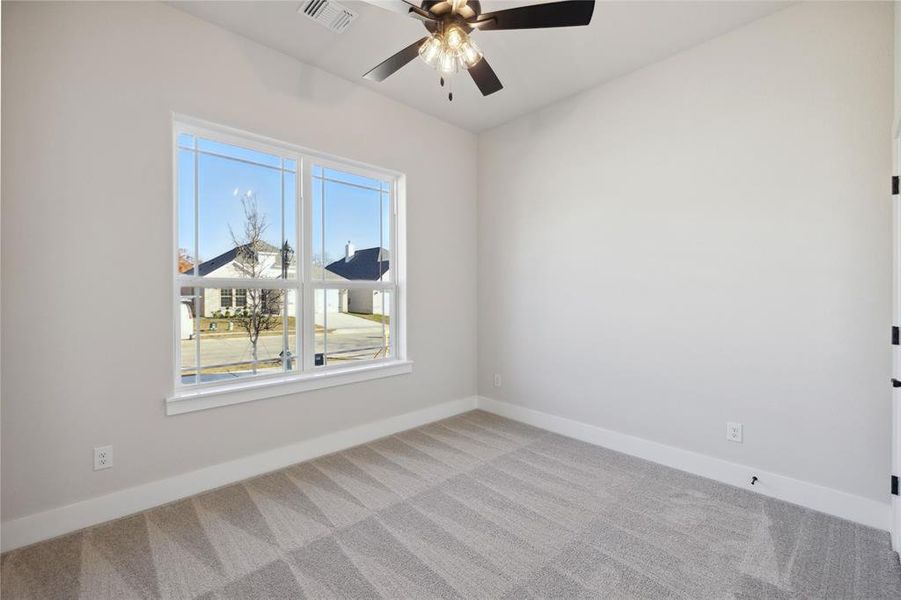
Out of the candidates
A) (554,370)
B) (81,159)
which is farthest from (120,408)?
(554,370)

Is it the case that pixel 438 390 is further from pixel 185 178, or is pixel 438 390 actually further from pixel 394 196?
pixel 185 178

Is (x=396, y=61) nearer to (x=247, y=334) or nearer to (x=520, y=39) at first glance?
(x=520, y=39)

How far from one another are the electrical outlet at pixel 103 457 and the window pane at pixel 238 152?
1.91 metres

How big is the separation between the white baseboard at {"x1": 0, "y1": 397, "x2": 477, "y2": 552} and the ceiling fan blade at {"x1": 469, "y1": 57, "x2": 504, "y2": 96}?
272cm

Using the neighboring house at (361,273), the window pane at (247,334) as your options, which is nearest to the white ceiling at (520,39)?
the neighboring house at (361,273)

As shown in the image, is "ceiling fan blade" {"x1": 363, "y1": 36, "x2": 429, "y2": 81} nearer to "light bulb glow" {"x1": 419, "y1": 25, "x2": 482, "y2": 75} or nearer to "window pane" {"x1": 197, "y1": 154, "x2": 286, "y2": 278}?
"light bulb glow" {"x1": 419, "y1": 25, "x2": 482, "y2": 75}

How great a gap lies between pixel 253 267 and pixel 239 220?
13.6 inches

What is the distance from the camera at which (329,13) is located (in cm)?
246

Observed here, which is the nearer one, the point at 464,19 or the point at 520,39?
the point at 464,19

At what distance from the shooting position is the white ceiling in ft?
8.02

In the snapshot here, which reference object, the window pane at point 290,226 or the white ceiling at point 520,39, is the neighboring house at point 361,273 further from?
the white ceiling at point 520,39

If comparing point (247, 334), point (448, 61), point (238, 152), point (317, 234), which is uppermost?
point (448, 61)

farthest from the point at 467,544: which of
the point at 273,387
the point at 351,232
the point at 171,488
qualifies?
the point at 351,232

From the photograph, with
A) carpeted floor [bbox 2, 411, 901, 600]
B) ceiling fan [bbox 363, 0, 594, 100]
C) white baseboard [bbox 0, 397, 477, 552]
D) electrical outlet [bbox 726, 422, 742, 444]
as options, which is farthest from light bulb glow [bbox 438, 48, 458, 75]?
electrical outlet [bbox 726, 422, 742, 444]
